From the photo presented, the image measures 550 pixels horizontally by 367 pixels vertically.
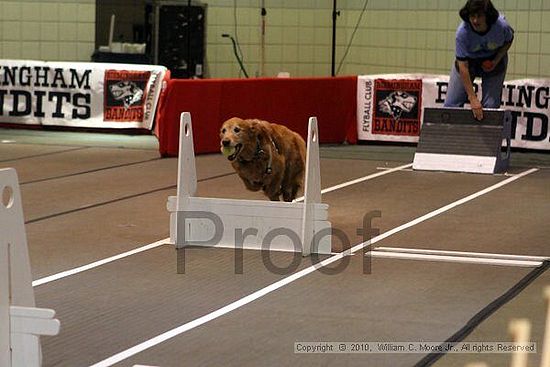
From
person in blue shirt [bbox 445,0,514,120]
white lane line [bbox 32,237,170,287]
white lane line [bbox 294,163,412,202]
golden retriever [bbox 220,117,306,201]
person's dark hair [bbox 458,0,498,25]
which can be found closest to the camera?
white lane line [bbox 32,237,170,287]

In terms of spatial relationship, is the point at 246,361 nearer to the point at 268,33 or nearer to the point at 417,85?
the point at 417,85

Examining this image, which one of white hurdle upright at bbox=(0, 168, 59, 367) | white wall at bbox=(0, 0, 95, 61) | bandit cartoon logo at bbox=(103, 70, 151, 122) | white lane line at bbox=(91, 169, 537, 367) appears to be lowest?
white lane line at bbox=(91, 169, 537, 367)

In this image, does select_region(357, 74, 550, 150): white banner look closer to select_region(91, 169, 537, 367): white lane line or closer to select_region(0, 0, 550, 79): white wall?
select_region(0, 0, 550, 79): white wall

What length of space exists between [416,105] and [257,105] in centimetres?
207

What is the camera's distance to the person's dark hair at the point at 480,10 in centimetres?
1159

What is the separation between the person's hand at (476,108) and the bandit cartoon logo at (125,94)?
4.45 meters

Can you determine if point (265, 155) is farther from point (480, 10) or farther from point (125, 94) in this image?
point (125, 94)

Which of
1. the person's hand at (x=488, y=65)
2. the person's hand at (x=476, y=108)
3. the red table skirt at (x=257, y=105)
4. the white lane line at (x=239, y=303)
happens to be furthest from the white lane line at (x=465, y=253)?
the red table skirt at (x=257, y=105)

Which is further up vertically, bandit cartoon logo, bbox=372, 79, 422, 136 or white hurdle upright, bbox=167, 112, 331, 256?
bandit cartoon logo, bbox=372, 79, 422, 136

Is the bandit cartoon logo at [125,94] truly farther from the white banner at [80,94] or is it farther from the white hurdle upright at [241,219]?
Answer: the white hurdle upright at [241,219]

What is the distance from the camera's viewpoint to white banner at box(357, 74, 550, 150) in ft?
44.2

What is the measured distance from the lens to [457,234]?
8.16 m

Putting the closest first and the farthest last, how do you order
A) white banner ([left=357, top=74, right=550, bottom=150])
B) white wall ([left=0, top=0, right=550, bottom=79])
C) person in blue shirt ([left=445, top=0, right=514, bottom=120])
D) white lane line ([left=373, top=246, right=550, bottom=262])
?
white lane line ([left=373, top=246, right=550, bottom=262]), person in blue shirt ([left=445, top=0, right=514, bottom=120]), white banner ([left=357, top=74, right=550, bottom=150]), white wall ([left=0, top=0, right=550, bottom=79])

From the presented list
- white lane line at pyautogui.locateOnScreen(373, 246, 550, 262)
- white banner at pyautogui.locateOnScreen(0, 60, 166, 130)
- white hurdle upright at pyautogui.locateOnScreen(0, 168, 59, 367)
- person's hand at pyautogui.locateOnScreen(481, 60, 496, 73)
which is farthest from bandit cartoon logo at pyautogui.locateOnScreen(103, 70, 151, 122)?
white hurdle upright at pyautogui.locateOnScreen(0, 168, 59, 367)
